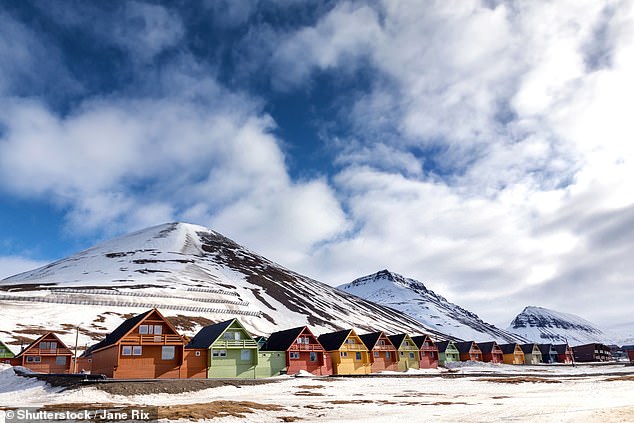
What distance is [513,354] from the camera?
408ft

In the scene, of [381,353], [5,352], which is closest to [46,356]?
[5,352]

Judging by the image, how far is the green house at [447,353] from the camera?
107m

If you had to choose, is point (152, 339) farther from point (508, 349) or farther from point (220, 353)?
point (508, 349)

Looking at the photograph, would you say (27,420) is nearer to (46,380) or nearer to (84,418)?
(84,418)

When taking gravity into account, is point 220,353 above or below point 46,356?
below

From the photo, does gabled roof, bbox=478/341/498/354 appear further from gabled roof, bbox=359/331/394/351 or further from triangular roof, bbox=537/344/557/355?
gabled roof, bbox=359/331/394/351

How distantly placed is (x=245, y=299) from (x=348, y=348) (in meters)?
90.5

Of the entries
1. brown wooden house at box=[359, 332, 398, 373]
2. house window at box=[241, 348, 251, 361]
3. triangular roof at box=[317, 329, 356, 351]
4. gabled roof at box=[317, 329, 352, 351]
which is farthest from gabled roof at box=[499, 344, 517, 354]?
house window at box=[241, 348, 251, 361]

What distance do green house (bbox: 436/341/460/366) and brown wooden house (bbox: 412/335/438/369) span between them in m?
10.7

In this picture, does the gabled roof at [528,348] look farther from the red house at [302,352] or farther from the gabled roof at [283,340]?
the gabled roof at [283,340]

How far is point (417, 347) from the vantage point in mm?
94188

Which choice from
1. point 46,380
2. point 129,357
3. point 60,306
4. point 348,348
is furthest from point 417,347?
point 60,306

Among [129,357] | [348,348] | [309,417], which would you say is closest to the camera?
[309,417]

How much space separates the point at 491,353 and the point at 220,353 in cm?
8186
